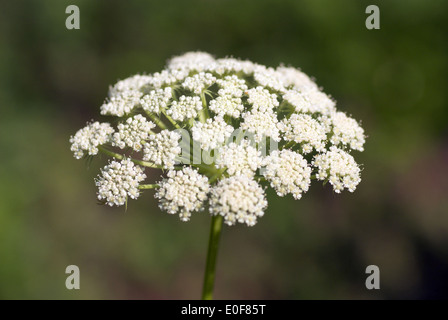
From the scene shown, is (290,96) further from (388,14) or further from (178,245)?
(388,14)

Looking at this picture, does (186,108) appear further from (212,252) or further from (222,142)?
(212,252)

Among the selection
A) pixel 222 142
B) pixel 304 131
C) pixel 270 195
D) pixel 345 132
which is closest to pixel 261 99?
pixel 304 131

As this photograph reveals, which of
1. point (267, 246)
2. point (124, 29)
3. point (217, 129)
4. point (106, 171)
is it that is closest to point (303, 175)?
point (217, 129)

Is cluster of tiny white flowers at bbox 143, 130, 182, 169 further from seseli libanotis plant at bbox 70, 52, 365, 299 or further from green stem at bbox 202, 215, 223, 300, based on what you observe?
green stem at bbox 202, 215, 223, 300

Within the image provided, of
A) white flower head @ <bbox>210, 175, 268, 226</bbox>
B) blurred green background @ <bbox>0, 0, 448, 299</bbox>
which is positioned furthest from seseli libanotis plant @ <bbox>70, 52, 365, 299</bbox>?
blurred green background @ <bbox>0, 0, 448, 299</bbox>

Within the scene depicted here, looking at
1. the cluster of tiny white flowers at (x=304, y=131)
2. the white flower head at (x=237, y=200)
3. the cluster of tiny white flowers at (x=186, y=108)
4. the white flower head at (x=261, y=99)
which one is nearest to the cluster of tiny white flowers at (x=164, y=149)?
the cluster of tiny white flowers at (x=186, y=108)

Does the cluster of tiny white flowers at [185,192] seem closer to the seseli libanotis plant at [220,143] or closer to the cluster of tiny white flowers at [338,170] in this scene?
the seseli libanotis plant at [220,143]
